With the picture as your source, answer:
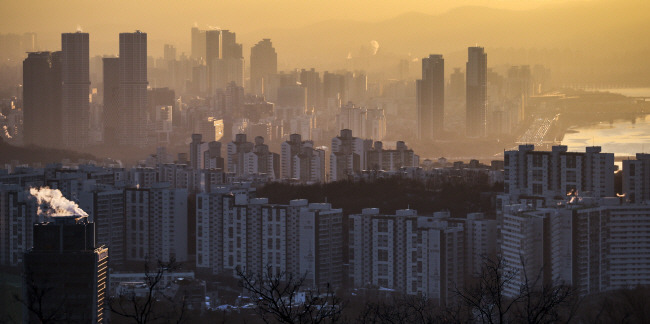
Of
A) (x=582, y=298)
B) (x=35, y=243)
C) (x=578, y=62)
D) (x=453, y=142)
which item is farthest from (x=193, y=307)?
(x=453, y=142)

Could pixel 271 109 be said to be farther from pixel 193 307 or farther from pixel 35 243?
pixel 35 243

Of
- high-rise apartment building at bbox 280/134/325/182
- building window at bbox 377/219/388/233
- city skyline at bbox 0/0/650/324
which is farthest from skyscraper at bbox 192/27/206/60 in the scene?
building window at bbox 377/219/388/233

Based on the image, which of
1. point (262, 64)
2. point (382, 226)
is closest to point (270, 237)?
point (382, 226)

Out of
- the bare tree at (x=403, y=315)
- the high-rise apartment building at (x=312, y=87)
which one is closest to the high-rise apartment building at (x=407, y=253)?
the bare tree at (x=403, y=315)

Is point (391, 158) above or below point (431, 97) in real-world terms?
below

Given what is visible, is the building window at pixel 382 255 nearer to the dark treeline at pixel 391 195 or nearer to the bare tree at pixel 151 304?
the dark treeline at pixel 391 195

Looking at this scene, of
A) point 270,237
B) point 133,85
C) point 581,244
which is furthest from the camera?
point 133,85

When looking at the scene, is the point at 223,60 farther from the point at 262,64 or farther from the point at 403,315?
the point at 403,315
